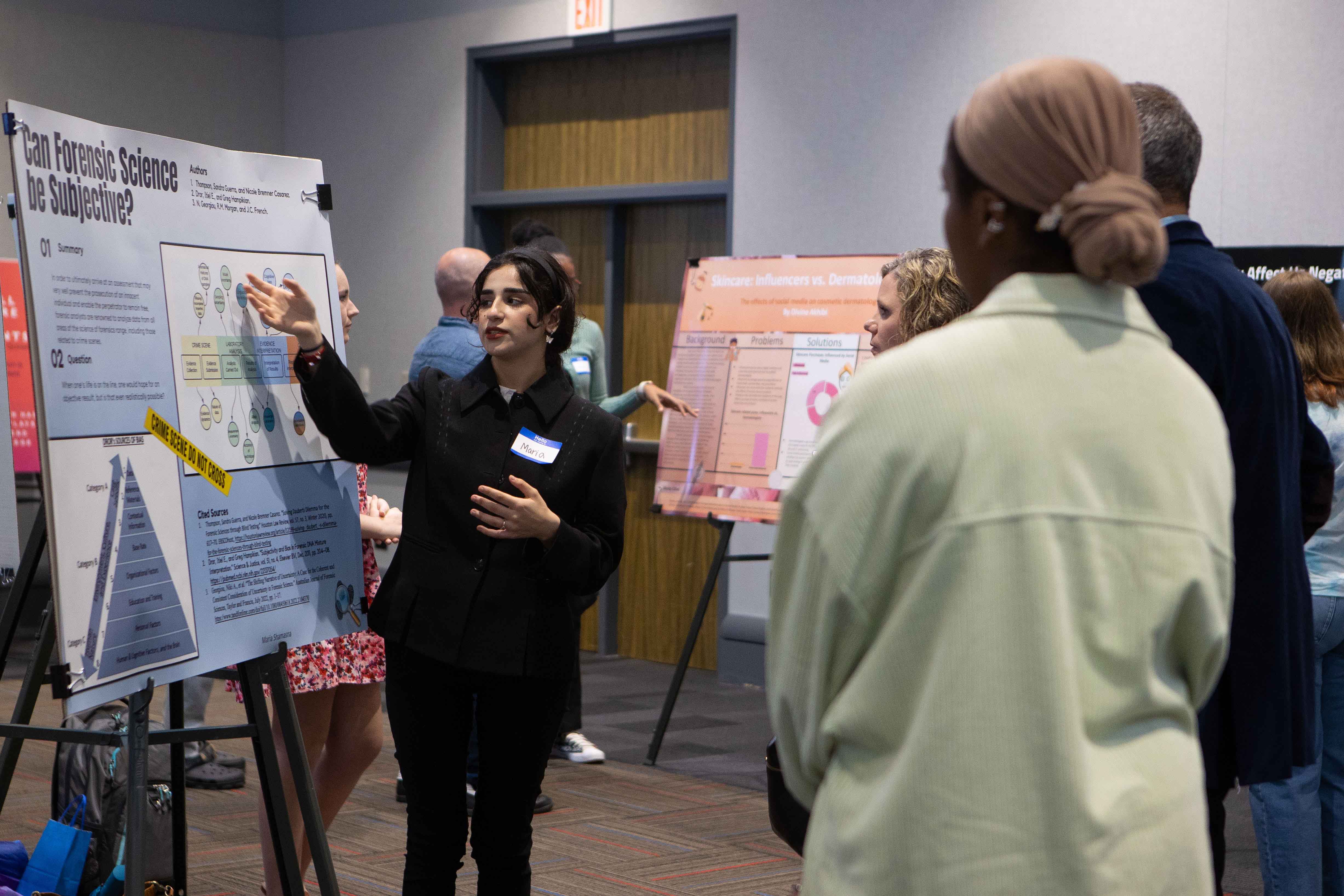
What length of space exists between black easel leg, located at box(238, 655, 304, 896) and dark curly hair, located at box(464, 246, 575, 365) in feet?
2.43

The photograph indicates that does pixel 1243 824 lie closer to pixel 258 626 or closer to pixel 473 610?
pixel 473 610

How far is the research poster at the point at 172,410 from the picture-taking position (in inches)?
71.7

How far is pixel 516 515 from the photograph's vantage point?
85.9 inches

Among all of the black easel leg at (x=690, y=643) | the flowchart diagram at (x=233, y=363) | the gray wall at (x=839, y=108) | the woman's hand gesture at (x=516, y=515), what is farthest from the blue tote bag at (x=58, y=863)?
the gray wall at (x=839, y=108)

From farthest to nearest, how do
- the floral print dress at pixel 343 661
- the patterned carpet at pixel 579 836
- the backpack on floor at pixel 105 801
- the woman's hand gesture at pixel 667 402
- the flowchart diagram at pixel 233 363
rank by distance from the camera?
the woman's hand gesture at pixel 667 402 → the patterned carpet at pixel 579 836 → the backpack on floor at pixel 105 801 → the floral print dress at pixel 343 661 → the flowchart diagram at pixel 233 363

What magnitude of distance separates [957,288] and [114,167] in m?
1.31

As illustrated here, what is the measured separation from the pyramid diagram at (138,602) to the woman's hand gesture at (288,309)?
0.36 meters

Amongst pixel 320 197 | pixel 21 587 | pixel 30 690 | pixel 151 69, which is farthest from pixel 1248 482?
pixel 151 69

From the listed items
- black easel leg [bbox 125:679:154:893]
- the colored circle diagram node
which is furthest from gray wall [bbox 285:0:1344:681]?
black easel leg [bbox 125:679:154:893]

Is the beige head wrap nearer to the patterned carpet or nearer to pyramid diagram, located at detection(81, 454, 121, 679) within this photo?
pyramid diagram, located at detection(81, 454, 121, 679)

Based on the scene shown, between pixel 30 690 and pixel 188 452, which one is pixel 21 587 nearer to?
pixel 30 690

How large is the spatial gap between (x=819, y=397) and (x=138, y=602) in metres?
2.71

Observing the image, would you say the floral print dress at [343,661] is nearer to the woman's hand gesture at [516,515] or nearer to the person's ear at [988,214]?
the woman's hand gesture at [516,515]

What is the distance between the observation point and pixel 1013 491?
1.00 m
